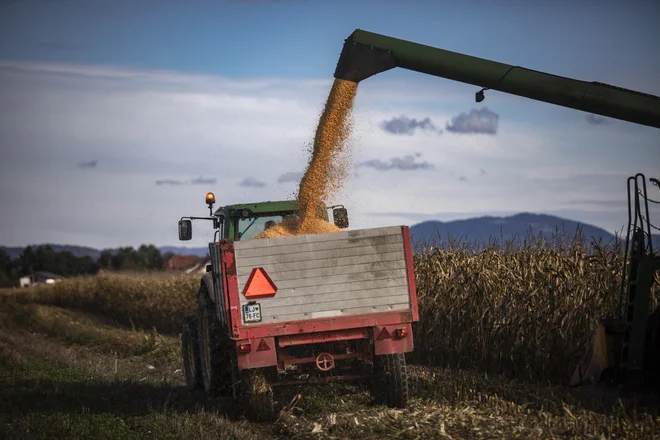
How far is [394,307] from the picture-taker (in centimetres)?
966

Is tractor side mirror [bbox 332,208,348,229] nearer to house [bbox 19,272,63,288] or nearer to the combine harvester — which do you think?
the combine harvester

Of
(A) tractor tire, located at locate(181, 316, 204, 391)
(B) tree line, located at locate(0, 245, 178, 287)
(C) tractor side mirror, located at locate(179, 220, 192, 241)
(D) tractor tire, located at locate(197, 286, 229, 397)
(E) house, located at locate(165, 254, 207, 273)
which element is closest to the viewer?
(D) tractor tire, located at locate(197, 286, 229, 397)

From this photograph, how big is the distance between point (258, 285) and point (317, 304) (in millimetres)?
654

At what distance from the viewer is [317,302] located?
9.59m

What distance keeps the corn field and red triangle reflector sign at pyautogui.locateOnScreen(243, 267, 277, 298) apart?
161 inches

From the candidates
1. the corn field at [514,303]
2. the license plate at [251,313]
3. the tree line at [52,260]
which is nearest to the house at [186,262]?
the tree line at [52,260]

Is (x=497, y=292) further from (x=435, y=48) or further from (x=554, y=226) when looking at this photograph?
(x=435, y=48)

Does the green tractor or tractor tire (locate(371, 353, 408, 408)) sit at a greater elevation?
the green tractor

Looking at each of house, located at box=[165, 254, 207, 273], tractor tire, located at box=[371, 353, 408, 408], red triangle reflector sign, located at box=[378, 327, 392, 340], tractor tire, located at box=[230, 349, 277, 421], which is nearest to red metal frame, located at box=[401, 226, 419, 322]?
red triangle reflector sign, located at box=[378, 327, 392, 340]

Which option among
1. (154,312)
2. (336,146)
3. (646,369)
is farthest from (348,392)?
(154,312)

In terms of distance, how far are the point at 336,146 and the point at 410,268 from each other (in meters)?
2.39

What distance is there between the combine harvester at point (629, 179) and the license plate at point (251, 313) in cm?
303

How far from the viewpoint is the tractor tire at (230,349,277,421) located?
9.72 metres

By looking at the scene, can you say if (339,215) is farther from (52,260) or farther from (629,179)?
(52,260)
